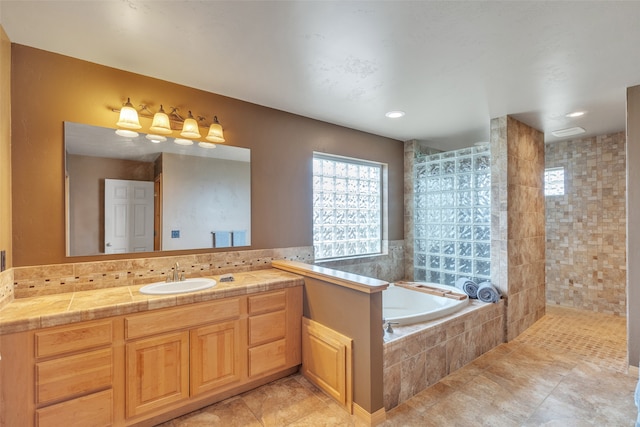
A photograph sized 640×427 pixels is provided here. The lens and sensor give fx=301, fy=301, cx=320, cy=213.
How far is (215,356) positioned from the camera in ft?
6.73

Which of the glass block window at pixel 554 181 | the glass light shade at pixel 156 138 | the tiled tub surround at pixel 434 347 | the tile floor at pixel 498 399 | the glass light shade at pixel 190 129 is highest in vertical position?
the glass light shade at pixel 190 129

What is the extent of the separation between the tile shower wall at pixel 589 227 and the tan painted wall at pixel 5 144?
19.0 ft

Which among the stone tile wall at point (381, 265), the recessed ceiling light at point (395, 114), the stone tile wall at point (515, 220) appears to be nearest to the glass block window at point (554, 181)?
the stone tile wall at point (515, 220)

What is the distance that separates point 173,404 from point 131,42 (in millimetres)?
2267

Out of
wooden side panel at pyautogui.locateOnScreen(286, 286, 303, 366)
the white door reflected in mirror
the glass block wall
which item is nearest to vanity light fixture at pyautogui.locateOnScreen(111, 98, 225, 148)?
the white door reflected in mirror

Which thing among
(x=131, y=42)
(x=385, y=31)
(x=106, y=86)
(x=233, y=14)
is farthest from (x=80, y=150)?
(x=385, y=31)

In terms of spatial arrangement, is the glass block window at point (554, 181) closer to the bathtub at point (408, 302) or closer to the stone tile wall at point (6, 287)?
the bathtub at point (408, 302)

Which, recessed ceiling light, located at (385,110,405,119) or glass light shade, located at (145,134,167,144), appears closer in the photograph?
glass light shade, located at (145,134,167,144)

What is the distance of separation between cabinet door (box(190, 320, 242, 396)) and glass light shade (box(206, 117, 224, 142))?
1.50 meters

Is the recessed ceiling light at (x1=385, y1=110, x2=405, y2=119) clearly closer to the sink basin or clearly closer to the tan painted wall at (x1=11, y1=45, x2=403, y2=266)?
the tan painted wall at (x1=11, y1=45, x2=403, y2=266)

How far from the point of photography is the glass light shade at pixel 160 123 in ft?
7.43

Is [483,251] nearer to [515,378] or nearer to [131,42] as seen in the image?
[515,378]

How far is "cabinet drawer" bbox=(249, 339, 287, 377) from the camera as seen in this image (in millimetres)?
2209

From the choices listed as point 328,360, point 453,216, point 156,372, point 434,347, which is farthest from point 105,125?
point 453,216
